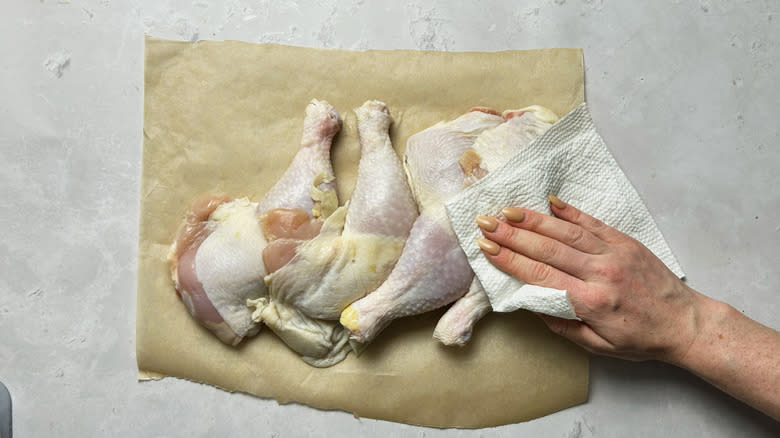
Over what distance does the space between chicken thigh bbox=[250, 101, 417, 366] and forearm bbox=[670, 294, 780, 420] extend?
71 cm

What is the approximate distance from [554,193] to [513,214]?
0.14 metres

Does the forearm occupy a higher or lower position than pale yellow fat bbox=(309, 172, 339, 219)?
higher

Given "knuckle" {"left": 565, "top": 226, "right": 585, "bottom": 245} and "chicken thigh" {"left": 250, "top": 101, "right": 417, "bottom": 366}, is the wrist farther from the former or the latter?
"chicken thigh" {"left": 250, "top": 101, "right": 417, "bottom": 366}

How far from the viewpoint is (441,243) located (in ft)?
4.32

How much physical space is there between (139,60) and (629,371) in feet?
5.07

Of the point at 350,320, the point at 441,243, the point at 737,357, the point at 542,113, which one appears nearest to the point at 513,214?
the point at 441,243

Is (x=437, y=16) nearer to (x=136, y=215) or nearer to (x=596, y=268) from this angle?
(x=596, y=268)

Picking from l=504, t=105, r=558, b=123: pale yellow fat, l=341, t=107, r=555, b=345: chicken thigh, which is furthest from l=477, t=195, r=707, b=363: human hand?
l=504, t=105, r=558, b=123: pale yellow fat

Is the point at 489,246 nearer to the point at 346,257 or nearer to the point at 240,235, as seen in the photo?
the point at 346,257

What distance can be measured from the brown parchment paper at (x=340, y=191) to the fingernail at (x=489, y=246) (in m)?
0.27

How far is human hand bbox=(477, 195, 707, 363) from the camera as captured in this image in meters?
1.25

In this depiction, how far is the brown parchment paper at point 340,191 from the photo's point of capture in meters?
1.48

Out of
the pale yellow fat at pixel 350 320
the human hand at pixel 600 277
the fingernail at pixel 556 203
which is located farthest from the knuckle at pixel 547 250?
the pale yellow fat at pixel 350 320

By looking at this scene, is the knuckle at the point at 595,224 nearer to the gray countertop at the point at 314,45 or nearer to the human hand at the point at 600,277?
the human hand at the point at 600,277
